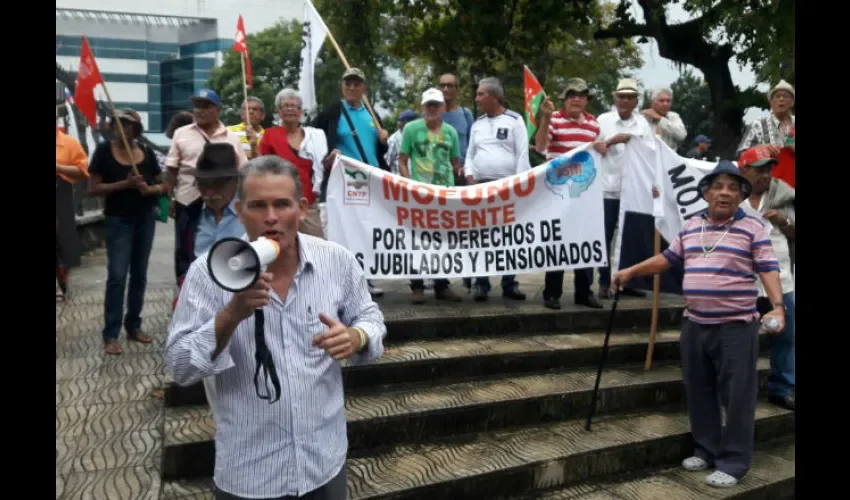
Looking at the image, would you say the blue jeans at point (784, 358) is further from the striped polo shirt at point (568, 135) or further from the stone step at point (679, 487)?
the striped polo shirt at point (568, 135)

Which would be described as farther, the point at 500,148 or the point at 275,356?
the point at 500,148

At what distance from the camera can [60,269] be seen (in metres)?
8.21

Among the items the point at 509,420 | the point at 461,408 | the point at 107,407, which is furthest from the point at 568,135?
the point at 107,407

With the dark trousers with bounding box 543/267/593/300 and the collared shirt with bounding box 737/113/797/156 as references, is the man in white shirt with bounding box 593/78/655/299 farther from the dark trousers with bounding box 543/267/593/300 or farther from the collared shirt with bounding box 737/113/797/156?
the collared shirt with bounding box 737/113/797/156

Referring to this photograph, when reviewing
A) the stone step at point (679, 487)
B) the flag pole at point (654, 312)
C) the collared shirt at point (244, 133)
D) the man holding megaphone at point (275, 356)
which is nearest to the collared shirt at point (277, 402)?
the man holding megaphone at point (275, 356)

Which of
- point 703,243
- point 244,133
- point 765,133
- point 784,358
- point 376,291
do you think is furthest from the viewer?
point 244,133

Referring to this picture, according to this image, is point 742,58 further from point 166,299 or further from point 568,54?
point 166,299

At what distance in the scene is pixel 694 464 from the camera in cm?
510

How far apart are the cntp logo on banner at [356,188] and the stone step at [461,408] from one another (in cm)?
188

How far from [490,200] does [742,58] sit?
40.4 ft

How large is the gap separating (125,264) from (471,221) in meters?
2.82

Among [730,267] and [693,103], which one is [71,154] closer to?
[730,267]

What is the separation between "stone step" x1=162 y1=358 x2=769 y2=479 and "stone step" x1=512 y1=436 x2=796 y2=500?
0.63 metres
